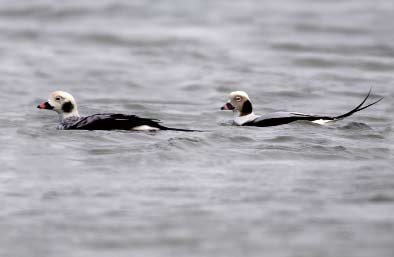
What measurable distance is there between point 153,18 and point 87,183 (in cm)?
1646

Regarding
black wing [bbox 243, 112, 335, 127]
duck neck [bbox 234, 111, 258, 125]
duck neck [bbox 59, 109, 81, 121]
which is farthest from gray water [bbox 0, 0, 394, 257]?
duck neck [bbox 234, 111, 258, 125]

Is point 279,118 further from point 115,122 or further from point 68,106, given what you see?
point 68,106

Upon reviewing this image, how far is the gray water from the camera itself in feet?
29.0

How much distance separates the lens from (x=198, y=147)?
1238cm

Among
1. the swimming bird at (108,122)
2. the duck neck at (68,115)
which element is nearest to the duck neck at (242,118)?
the swimming bird at (108,122)

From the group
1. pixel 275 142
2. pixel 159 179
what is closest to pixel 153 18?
pixel 275 142

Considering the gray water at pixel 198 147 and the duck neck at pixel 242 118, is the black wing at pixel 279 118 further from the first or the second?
the duck neck at pixel 242 118

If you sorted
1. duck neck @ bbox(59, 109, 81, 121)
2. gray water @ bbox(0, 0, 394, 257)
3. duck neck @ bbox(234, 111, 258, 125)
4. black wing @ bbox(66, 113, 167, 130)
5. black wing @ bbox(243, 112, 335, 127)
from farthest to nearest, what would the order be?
duck neck @ bbox(234, 111, 258, 125), duck neck @ bbox(59, 109, 81, 121), black wing @ bbox(243, 112, 335, 127), black wing @ bbox(66, 113, 167, 130), gray water @ bbox(0, 0, 394, 257)

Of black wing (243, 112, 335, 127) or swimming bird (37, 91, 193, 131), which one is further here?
black wing (243, 112, 335, 127)

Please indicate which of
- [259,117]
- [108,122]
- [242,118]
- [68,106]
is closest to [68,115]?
[68,106]

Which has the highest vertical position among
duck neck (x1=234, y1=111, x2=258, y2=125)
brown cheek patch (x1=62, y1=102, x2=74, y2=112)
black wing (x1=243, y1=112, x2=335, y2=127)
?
brown cheek patch (x1=62, y1=102, x2=74, y2=112)

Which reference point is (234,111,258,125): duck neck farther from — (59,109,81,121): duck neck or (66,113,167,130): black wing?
(59,109,81,121): duck neck

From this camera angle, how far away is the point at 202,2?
1142 inches

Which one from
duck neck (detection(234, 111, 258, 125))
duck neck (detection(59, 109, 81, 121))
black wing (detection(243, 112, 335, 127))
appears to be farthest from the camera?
duck neck (detection(234, 111, 258, 125))
